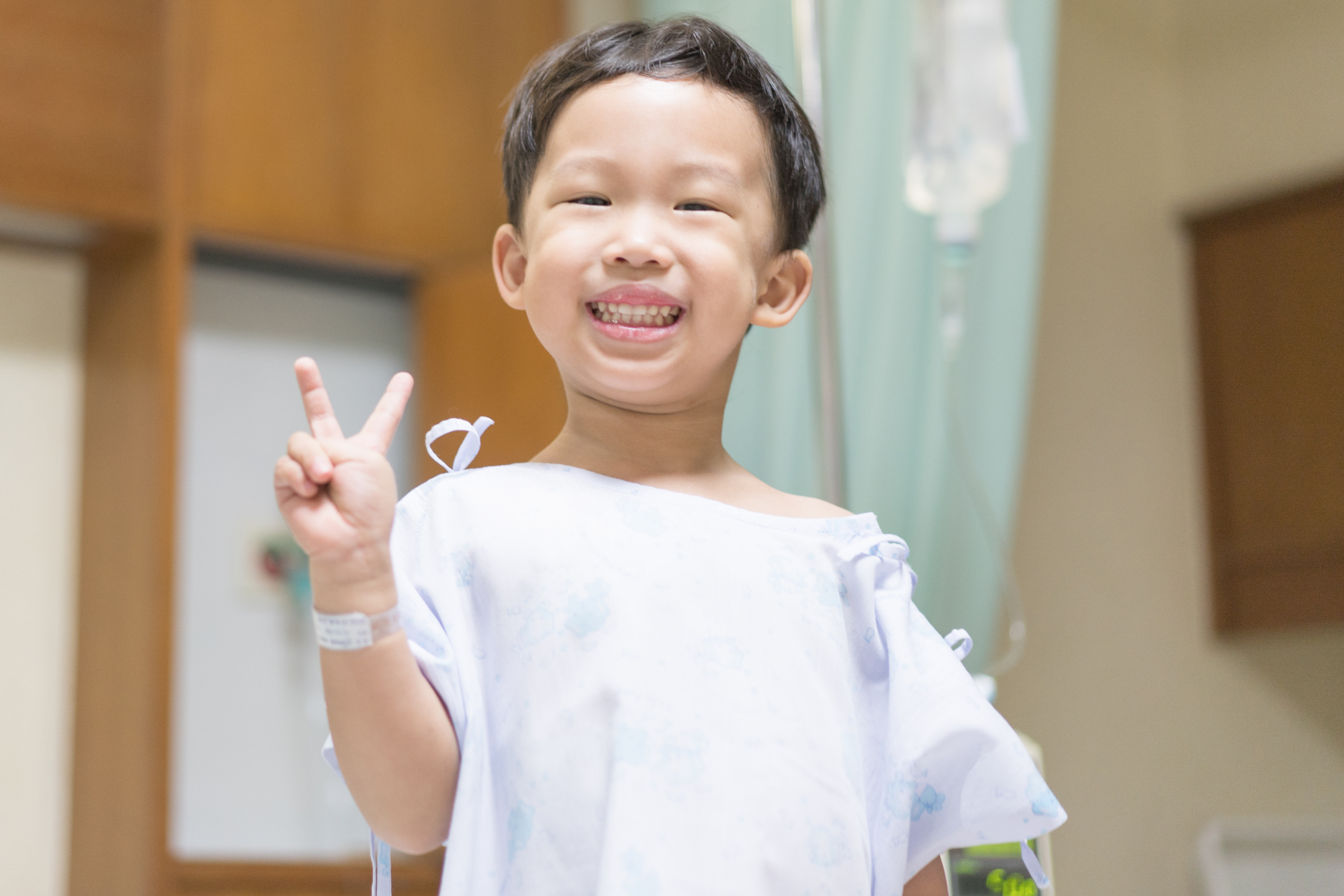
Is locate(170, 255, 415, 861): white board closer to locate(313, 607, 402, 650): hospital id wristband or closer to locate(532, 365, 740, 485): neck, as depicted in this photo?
locate(532, 365, 740, 485): neck

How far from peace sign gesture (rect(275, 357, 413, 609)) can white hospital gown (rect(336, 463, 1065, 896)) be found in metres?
0.06

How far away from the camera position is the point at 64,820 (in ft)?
6.75

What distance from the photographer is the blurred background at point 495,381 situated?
5.85 ft

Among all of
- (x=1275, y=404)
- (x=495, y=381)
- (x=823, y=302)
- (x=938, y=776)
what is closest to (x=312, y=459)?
(x=938, y=776)

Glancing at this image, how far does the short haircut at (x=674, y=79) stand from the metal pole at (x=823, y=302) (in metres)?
0.49

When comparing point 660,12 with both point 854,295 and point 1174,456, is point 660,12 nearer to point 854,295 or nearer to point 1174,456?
point 854,295

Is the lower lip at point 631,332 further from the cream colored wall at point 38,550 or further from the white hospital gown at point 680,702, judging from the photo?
the cream colored wall at point 38,550

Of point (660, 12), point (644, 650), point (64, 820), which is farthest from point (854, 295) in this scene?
point (64, 820)

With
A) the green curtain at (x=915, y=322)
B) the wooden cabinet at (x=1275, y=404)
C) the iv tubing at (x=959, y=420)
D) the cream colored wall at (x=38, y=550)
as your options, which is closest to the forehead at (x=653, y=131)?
Result: the green curtain at (x=915, y=322)

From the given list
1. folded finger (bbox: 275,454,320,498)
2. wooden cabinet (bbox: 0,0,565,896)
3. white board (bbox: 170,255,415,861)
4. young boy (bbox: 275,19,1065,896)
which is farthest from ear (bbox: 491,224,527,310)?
white board (bbox: 170,255,415,861)

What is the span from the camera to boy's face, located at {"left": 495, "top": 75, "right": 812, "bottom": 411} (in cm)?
65

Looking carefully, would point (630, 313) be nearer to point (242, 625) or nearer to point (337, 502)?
point (337, 502)

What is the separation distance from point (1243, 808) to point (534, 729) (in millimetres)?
1869

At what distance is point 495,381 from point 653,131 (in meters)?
1.55
